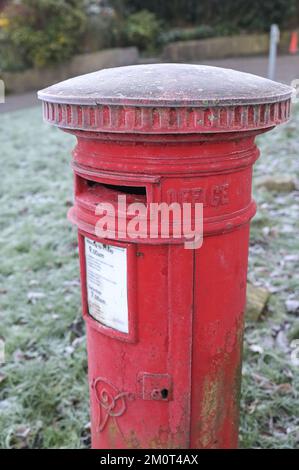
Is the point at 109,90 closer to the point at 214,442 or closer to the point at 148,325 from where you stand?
the point at 148,325

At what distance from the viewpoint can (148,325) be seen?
1492 mm

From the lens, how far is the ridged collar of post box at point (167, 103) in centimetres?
120

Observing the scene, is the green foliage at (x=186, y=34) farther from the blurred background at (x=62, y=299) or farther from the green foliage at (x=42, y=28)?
the blurred background at (x=62, y=299)

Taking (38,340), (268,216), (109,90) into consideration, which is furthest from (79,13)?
(109,90)

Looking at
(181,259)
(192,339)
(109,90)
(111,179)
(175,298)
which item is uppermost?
(109,90)

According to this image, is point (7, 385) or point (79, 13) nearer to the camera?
point (7, 385)

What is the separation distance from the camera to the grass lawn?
2326mm

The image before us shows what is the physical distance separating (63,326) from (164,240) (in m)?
1.80

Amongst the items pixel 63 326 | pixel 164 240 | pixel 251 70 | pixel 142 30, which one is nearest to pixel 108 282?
pixel 164 240

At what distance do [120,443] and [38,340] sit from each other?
1.30 metres

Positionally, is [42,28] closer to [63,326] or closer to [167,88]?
[63,326]

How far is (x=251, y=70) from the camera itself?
12852 mm
